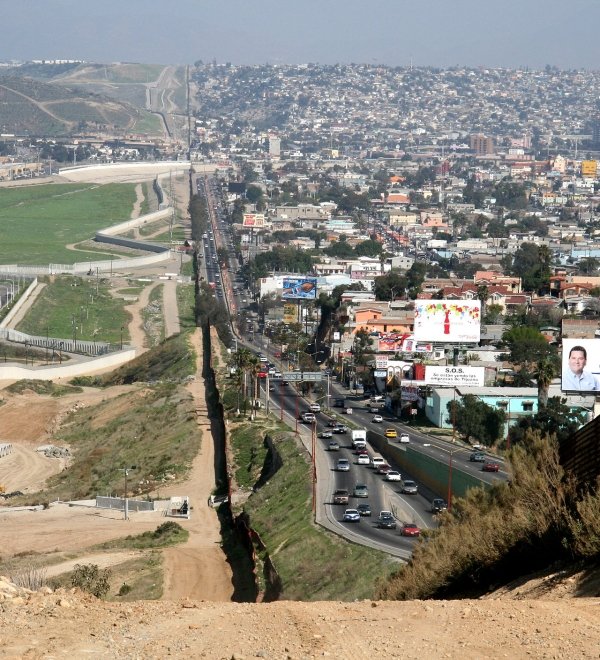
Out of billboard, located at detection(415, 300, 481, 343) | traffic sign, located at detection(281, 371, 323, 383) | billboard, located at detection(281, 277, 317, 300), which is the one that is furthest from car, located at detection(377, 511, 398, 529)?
billboard, located at detection(281, 277, 317, 300)

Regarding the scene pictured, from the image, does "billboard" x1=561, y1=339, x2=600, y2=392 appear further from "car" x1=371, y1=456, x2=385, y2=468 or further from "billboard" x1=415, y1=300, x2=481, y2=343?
"billboard" x1=415, y1=300, x2=481, y2=343

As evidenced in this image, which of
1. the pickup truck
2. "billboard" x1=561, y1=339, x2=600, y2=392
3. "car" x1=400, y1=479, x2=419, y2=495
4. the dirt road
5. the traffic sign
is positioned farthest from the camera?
the traffic sign

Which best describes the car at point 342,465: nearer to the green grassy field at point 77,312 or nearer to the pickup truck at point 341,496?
the pickup truck at point 341,496

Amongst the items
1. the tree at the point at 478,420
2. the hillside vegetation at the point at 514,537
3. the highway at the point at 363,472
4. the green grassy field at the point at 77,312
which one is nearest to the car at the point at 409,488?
the highway at the point at 363,472

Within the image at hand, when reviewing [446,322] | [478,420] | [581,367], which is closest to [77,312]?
[446,322]

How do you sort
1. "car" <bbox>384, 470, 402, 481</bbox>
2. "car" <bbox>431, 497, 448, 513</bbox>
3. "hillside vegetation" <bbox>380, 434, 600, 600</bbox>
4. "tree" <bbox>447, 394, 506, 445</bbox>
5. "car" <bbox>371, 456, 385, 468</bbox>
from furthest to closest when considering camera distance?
1. "tree" <bbox>447, 394, 506, 445</bbox>
2. "car" <bbox>371, 456, 385, 468</bbox>
3. "car" <bbox>384, 470, 402, 481</bbox>
4. "car" <bbox>431, 497, 448, 513</bbox>
5. "hillside vegetation" <bbox>380, 434, 600, 600</bbox>

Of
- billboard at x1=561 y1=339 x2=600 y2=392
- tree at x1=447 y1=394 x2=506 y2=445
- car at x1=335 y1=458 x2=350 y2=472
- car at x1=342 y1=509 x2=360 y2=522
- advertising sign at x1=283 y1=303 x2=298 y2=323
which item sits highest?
billboard at x1=561 y1=339 x2=600 y2=392

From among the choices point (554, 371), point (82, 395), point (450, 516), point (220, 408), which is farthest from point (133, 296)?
point (450, 516)

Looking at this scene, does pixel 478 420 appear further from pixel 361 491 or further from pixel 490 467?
pixel 361 491
